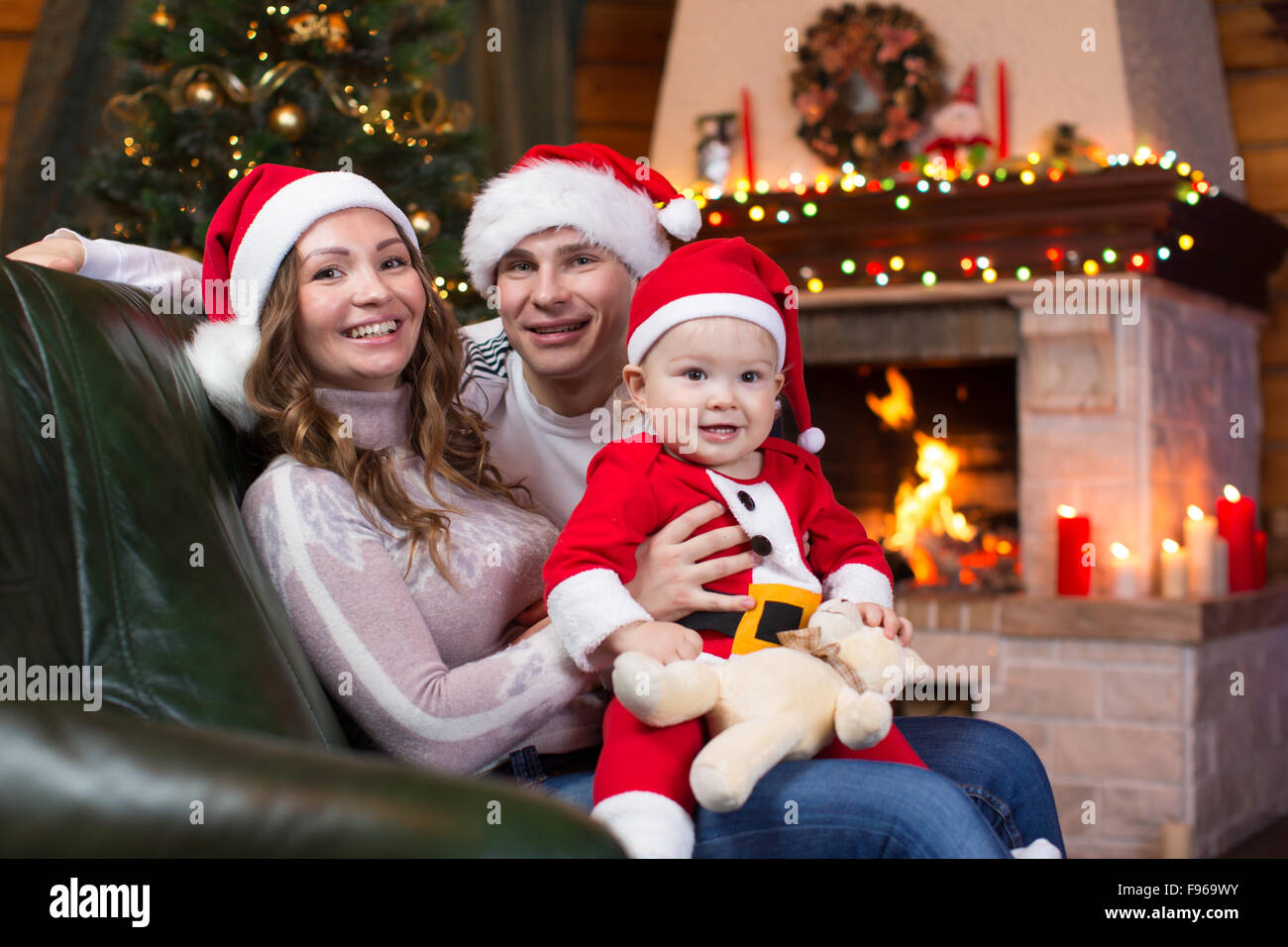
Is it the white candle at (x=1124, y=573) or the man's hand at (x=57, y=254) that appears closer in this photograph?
the man's hand at (x=57, y=254)

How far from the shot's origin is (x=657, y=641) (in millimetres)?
1234

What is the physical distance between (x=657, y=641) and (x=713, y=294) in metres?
0.39

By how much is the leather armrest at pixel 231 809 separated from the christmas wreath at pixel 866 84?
3.03m

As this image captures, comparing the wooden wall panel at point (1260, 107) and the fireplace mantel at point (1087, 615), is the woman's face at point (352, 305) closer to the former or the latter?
the fireplace mantel at point (1087, 615)


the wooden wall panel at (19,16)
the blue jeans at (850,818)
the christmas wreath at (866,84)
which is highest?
the wooden wall panel at (19,16)

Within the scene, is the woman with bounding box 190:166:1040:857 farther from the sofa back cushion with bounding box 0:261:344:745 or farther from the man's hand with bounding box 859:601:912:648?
the man's hand with bounding box 859:601:912:648

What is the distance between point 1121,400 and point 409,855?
2.97 m

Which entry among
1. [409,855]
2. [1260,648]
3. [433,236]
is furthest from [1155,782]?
[409,855]

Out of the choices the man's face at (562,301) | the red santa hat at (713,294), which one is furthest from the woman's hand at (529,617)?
the man's face at (562,301)

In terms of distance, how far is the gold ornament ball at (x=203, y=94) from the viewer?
2713 mm

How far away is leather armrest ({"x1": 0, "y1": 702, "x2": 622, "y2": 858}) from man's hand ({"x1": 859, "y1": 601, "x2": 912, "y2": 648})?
597 mm

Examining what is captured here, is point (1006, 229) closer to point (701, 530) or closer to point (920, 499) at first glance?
point (920, 499)

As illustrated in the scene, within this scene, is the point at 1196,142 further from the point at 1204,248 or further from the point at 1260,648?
the point at 1260,648
